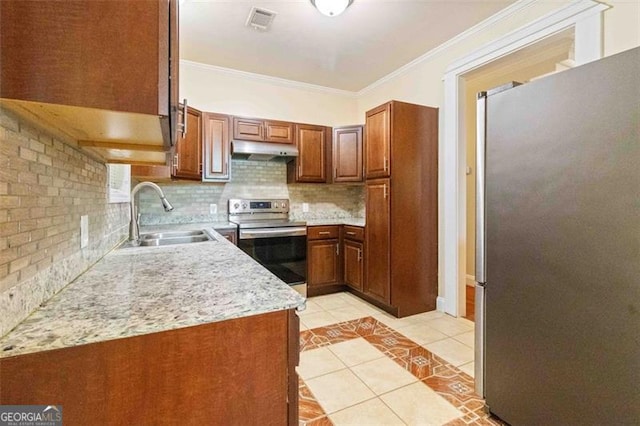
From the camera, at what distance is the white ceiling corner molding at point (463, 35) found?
225cm

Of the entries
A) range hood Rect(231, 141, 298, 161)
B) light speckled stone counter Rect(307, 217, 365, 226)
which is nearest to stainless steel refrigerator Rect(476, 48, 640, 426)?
light speckled stone counter Rect(307, 217, 365, 226)

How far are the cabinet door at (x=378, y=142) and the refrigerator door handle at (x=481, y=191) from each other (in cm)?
130

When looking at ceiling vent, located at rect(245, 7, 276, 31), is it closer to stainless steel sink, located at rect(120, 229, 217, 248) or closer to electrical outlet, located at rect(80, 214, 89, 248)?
stainless steel sink, located at rect(120, 229, 217, 248)

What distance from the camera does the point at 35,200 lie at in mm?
743

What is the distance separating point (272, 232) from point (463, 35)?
260 centimetres

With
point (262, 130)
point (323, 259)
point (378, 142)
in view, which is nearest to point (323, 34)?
point (378, 142)

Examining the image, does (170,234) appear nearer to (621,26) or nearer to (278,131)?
(278,131)

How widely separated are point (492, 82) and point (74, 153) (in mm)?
4088

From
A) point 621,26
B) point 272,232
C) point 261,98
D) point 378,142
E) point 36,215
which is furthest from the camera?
point 261,98

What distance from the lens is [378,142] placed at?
296 centimetres

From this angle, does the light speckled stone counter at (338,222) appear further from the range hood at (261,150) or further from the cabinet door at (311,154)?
the range hood at (261,150)

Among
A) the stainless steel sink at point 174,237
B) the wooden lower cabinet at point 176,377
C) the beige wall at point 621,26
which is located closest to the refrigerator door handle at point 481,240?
the beige wall at point 621,26

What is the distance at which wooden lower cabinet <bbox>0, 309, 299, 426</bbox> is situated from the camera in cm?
56

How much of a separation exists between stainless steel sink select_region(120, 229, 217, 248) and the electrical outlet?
985 mm
